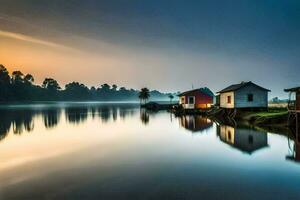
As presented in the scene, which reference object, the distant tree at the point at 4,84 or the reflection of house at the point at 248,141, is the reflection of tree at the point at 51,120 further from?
the distant tree at the point at 4,84

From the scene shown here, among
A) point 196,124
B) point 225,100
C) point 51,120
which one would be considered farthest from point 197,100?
point 51,120

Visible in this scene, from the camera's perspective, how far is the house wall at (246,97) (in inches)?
1886

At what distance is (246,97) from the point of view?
157ft

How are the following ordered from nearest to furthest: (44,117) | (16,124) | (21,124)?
(16,124) → (21,124) → (44,117)

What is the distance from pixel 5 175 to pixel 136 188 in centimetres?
788

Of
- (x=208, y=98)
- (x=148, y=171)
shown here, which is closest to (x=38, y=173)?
(x=148, y=171)

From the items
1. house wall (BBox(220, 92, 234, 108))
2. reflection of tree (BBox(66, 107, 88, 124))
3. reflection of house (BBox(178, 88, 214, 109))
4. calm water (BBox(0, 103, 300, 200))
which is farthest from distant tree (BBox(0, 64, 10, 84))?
calm water (BBox(0, 103, 300, 200))

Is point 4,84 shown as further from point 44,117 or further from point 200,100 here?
point 200,100

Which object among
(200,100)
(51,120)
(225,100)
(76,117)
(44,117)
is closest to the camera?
(225,100)

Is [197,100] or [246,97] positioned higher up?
[246,97]

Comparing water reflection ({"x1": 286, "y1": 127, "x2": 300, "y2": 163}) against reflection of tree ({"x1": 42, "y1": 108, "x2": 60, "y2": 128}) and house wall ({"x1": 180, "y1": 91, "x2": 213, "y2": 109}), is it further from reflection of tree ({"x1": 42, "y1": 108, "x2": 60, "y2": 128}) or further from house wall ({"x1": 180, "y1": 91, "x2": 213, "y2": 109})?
house wall ({"x1": 180, "y1": 91, "x2": 213, "y2": 109})

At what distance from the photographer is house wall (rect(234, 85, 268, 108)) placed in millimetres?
47906

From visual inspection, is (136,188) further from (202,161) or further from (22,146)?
(22,146)

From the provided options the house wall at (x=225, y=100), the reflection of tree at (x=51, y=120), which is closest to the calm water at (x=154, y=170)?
the reflection of tree at (x=51, y=120)
